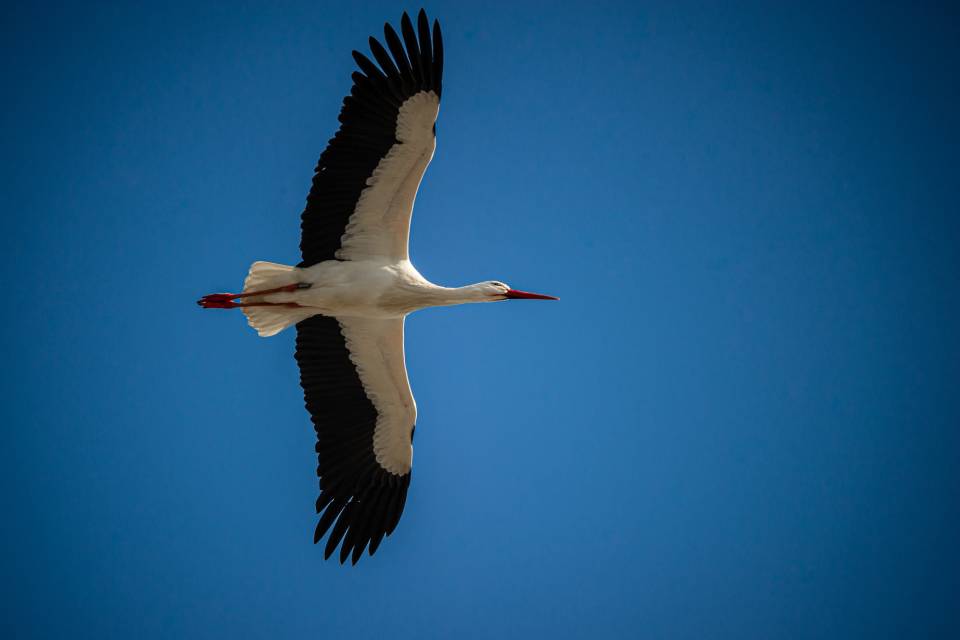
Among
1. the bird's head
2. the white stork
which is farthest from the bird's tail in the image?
the bird's head

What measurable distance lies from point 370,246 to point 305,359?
1219mm

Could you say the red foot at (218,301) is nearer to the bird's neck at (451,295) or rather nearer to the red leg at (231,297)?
the red leg at (231,297)

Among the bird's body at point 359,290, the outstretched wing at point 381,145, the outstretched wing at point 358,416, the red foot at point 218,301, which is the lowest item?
the outstretched wing at point 358,416

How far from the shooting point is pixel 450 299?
7051 millimetres

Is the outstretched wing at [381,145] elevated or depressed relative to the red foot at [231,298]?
elevated

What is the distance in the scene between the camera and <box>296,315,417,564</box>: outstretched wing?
7242 millimetres

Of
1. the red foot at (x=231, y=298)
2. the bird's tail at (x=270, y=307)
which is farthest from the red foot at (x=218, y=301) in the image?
the bird's tail at (x=270, y=307)

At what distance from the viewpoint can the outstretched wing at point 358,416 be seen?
724 cm

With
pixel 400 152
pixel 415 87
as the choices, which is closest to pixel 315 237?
pixel 400 152

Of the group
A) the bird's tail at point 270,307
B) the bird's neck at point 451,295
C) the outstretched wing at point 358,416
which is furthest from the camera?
the outstretched wing at point 358,416

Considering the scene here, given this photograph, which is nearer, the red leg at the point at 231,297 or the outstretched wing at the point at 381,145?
the outstretched wing at the point at 381,145

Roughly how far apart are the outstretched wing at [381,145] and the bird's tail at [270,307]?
1.25ft

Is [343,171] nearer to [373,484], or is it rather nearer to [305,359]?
[305,359]

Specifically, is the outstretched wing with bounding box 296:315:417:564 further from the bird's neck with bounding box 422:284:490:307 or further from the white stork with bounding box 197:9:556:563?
the bird's neck with bounding box 422:284:490:307
